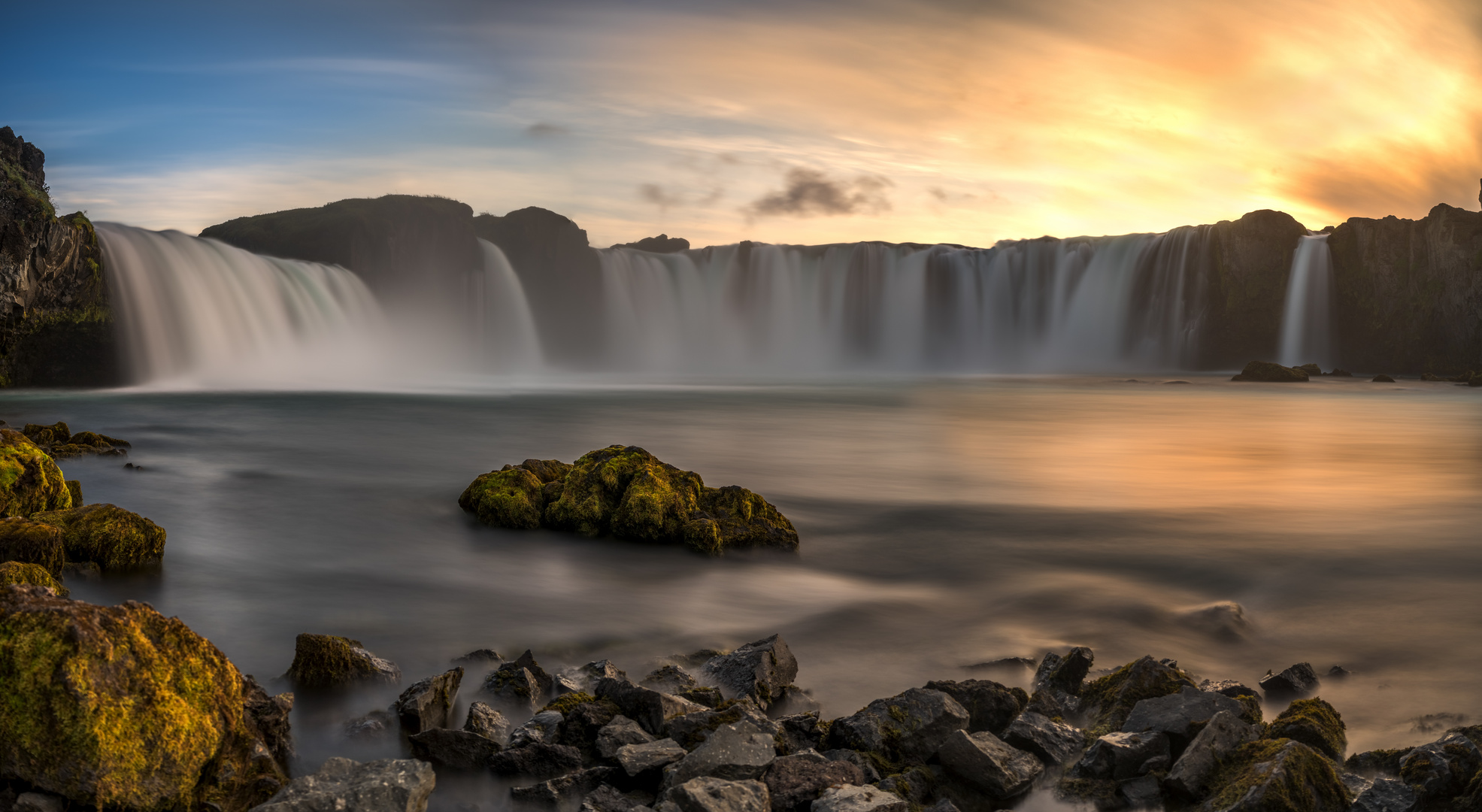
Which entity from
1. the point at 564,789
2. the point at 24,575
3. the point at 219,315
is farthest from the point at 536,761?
the point at 219,315

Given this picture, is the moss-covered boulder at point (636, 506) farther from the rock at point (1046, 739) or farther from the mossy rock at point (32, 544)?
the rock at point (1046, 739)

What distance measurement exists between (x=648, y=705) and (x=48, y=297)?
1165 inches

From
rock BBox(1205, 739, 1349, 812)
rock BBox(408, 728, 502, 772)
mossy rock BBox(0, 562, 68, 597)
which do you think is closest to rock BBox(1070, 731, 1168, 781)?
rock BBox(1205, 739, 1349, 812)

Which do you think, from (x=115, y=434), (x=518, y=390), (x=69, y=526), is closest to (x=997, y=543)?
(x=69, y=526)

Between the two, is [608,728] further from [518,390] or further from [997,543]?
[518,390]

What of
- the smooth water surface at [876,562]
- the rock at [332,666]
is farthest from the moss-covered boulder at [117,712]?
the rock at [332,666]

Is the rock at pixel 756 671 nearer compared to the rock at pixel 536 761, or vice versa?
the rock at pixel 536 761

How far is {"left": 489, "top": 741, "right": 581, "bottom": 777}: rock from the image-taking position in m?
3.49

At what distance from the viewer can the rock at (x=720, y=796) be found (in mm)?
2945

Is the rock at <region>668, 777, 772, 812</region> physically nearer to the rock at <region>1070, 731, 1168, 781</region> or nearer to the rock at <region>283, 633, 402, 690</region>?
the rock at <region>1070, 731, 1168, 781</region>

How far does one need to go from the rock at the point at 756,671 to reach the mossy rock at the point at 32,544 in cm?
417

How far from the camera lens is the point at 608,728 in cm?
362

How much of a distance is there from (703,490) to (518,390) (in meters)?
27.7

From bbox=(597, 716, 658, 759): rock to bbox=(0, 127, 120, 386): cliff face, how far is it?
2748 centimetres
